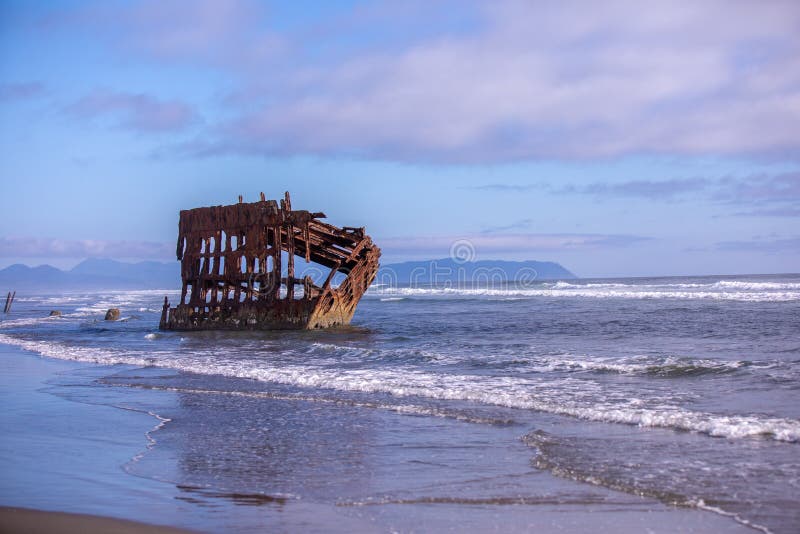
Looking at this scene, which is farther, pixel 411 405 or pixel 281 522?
pixel 411 405

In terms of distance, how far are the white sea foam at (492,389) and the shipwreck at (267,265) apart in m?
4.40

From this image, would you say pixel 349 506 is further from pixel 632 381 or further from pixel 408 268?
pixel 408 268

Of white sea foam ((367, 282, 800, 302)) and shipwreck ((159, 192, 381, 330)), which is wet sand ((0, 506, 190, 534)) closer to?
shipwreck ((159, 192, 381, 330))

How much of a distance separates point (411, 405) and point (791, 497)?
16.3 feet

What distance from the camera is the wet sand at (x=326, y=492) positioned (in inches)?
183

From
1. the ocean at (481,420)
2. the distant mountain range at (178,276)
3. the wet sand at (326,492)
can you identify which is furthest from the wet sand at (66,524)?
the distant mountain range at (178,276)

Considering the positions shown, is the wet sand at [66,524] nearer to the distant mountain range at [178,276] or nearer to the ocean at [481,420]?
the ocean at [481,420]

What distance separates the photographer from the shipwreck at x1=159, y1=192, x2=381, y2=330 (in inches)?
794

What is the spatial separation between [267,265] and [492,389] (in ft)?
39.2

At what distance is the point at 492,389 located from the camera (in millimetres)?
10086

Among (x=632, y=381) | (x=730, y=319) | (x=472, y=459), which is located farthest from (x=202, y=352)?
(x=730, y=319)

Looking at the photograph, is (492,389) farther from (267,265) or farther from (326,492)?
(267,265)

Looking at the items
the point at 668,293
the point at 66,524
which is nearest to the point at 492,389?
the point at 66,524

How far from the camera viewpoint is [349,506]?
5.08 metres
